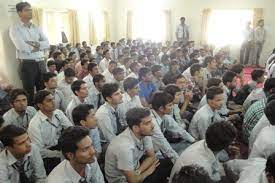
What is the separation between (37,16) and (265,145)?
737cm

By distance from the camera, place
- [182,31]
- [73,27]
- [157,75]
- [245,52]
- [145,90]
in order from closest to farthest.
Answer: [145,90], [157,75], [73,27], [245,52], [182,31]

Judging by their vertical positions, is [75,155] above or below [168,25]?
below

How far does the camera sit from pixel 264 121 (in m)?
2.56

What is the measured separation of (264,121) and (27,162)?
6.30 ft

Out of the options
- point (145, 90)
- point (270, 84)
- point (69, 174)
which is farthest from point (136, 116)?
point (145, 90)

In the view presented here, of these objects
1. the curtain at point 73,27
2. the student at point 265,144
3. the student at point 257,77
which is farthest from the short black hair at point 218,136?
the curtain at point 73,27

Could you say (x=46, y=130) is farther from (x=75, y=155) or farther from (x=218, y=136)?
(x=218, y=136)

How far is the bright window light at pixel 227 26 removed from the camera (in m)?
10.4

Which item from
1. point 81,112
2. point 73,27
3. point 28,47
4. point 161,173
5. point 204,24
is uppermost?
point 204,24

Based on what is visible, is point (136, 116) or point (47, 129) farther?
point (47, 129)

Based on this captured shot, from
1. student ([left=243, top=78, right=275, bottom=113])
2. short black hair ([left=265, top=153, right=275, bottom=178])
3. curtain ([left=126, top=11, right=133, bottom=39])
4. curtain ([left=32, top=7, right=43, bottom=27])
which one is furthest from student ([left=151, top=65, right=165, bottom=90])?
curtain ([left=126, top=11, right=133, bottom=39])

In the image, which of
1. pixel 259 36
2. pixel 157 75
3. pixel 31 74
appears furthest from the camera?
pixel 259 36

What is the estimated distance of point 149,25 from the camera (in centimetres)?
1188

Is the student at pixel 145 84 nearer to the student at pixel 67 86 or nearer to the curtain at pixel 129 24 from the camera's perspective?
the student at pixel 67 86
